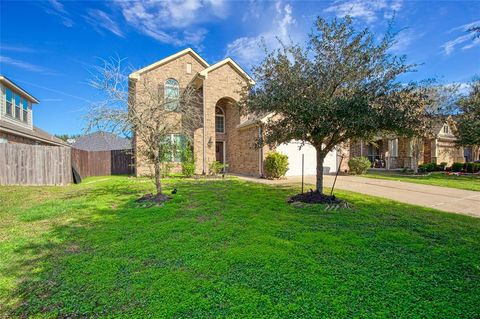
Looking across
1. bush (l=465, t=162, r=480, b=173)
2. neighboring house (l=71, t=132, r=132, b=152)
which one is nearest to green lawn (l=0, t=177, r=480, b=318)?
bush (l=465, t=162, r=480, b=173)

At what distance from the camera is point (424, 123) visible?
6.86 m

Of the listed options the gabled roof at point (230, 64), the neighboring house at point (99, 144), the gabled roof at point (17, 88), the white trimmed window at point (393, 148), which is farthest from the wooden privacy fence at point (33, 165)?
the white trimmed window at point (393, 148)

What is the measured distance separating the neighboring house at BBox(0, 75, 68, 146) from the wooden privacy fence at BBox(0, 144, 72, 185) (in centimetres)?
302

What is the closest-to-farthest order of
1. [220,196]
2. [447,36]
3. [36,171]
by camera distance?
[220,196], [447,36], [36,171]

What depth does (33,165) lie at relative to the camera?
39.1 feet

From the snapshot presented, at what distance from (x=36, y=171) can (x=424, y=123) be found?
16.1m

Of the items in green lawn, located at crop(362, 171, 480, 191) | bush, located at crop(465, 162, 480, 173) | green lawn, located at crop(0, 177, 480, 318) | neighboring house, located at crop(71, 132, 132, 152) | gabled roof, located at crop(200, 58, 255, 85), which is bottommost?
green lawn, located at crop(0, 177, 480, 318)

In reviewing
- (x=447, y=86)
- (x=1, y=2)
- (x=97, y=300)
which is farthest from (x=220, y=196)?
(x=447, y=86)

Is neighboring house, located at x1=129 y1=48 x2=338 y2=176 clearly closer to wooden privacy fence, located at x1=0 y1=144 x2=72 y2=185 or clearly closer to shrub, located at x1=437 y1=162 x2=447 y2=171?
wooden privacy fence, located at x1=0 y1=144 x2=72 y2=185

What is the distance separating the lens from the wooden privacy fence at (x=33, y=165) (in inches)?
446

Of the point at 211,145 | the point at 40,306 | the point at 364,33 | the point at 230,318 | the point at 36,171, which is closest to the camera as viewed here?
Answer: the point at 230,318

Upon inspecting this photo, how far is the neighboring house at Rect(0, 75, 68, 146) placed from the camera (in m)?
14.5

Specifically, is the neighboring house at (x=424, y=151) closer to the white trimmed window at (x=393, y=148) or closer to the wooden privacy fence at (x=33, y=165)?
the white trimmed window at (x=393, y=148)

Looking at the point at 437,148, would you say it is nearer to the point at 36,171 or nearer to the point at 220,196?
the point at 220,196
